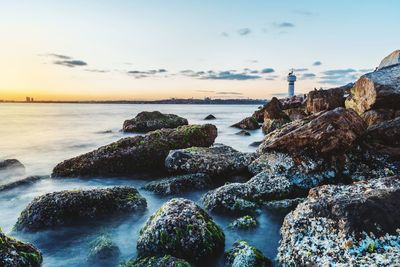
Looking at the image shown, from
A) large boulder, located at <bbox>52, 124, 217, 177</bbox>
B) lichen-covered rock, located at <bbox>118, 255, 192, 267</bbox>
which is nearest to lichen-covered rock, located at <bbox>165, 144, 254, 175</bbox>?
large boulder, located at <bbox>52, 124, 217, 177</bbox>

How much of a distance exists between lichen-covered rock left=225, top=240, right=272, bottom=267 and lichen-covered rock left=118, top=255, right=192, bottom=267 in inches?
30.9

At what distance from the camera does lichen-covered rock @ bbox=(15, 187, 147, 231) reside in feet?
24.7

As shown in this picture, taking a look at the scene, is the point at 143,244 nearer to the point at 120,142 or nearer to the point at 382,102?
the point at 120,142

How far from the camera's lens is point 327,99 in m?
20.0

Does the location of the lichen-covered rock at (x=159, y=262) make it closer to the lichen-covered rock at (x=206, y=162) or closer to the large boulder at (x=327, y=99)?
the lichen-covered rock at (x=206, y=162)

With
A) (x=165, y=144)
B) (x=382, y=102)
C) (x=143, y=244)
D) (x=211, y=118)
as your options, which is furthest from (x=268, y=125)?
(x=211, y=118)

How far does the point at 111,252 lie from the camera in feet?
20.7

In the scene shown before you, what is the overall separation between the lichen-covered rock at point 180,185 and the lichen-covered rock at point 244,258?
13.1 ft

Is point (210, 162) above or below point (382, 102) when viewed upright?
below

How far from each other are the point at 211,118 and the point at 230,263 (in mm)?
49030

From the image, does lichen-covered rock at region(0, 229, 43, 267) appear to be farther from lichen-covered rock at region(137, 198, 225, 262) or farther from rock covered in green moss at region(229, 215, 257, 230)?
rock covered in green moss at region(229, 215, 257, 230)

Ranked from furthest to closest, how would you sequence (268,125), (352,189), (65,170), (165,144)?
(268,125) → (165,144) → (65,170) → (352,189)

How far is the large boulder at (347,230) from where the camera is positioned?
5078 mm

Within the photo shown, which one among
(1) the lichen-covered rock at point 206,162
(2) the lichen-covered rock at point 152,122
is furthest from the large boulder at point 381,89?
(2) the lichen-covered rock at point 152,122
